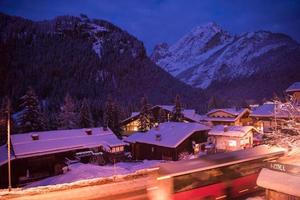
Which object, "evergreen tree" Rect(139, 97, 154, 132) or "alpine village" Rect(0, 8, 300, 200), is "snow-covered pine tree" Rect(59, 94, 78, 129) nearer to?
"alpine village" Rect(0, 8, 300, 200)

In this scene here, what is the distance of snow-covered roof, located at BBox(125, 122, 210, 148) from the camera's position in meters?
49.2

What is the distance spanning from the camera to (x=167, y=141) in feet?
163

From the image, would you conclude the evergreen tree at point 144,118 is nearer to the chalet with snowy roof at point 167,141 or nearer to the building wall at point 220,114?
the chalet with snowy roof at point 167,141

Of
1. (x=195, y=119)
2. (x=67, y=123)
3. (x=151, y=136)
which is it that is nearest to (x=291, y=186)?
(x=151, y=136)

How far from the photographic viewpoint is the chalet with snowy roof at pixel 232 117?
68.9 m

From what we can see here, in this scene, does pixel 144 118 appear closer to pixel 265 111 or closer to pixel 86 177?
pixel 265 111

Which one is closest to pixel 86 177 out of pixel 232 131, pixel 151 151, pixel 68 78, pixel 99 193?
pixel 151 151

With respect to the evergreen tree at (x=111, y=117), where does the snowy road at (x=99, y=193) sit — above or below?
below

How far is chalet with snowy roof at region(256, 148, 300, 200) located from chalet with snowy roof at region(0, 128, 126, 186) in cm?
3639

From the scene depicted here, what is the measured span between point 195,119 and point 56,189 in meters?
62.9

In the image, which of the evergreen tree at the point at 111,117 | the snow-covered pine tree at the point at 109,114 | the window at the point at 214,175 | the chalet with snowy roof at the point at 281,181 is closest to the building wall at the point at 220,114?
the evergreen tree at the point at 111,117

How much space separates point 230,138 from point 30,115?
1546 inches

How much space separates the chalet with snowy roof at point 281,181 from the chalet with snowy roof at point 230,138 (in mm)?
37191

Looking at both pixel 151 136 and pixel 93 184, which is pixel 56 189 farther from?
pixel 151 136
